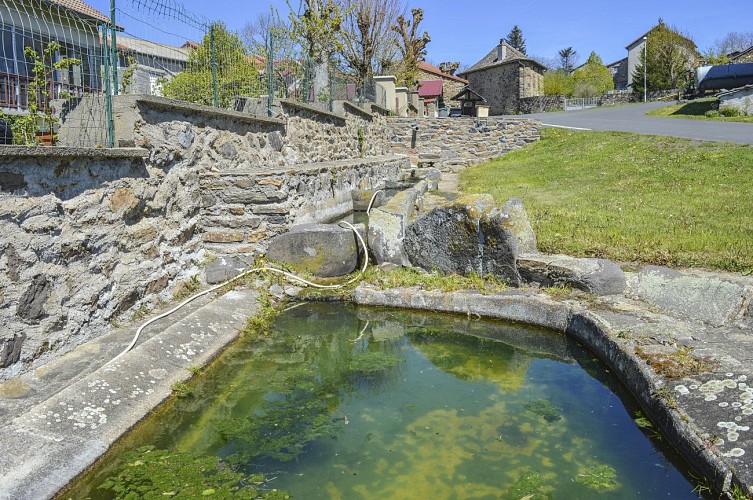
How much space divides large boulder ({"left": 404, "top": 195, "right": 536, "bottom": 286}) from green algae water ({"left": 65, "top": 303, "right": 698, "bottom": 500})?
911mm

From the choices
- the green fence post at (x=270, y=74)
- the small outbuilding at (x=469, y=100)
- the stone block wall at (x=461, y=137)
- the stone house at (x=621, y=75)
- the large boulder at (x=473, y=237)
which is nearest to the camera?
the large boulder at (x=473, y=237)

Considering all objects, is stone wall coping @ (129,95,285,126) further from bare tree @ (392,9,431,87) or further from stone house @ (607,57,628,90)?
stone house @ (607,57,628,90)

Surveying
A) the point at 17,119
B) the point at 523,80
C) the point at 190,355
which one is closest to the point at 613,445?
the point at 190,355

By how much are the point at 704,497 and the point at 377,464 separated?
1716 mm

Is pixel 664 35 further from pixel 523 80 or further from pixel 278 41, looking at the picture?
pixel 278 41

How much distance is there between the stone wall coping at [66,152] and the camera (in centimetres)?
394

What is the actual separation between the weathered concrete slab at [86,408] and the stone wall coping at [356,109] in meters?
10.1

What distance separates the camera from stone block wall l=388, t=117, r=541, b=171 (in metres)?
22.6

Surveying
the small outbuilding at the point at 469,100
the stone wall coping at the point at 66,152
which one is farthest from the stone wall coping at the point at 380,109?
the small outbuilding at the point at 469,100

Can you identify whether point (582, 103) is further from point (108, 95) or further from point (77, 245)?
point (77, 245)

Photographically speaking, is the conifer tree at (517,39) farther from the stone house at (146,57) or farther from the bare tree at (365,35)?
the stone house at (146,57)

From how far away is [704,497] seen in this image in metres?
3.06

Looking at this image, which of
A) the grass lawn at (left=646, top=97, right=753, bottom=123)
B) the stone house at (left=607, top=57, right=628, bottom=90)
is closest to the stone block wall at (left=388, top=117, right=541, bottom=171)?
the grass lawn at (left=646, top=97, right=753, bottom=123)

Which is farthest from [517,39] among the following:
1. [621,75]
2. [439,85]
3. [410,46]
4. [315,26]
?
[315,26]
